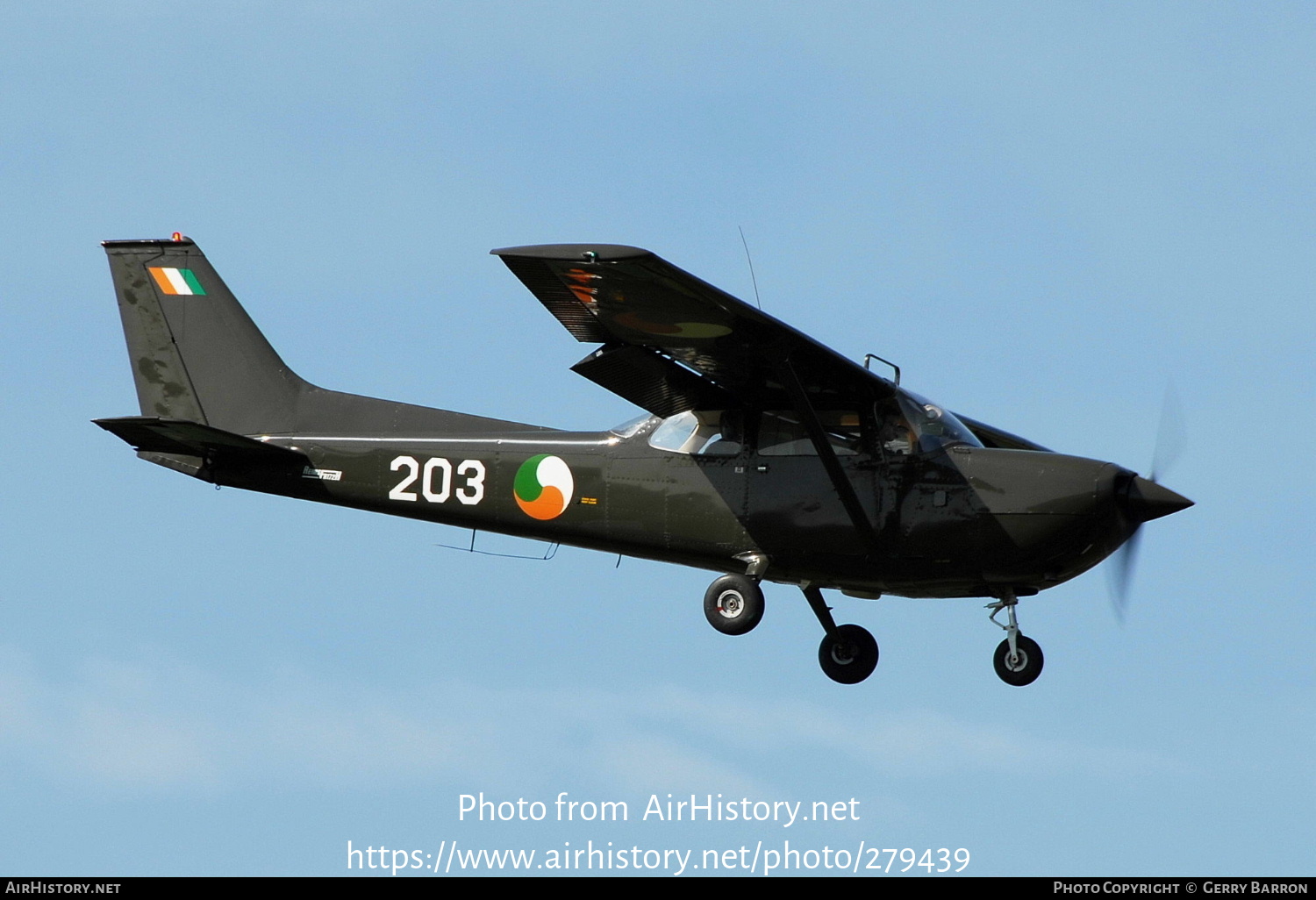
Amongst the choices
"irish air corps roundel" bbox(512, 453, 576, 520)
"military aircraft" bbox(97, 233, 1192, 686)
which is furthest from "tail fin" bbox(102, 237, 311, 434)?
"irish air corps roundel" bbox(512, 453, 576, 520)

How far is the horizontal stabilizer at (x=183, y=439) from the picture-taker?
53.4 feet

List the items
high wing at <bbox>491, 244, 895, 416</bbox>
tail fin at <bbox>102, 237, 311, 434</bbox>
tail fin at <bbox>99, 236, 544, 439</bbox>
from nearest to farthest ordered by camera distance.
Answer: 1. high wing at <bbox>491, 244, 895, 416</bbox>
2. tail fin at <bbox>99, 236, 544, 439</bbox>
3. tail fin at <bbox>102, 237, 311, 434</bbox>

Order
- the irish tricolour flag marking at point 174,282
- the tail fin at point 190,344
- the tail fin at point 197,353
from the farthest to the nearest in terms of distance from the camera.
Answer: the irish tricolour flag marking at point 174,282 < the tail fin at point 190,344 < the tail fin at point 197,353

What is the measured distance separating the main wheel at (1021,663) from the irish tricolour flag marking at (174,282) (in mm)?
8559

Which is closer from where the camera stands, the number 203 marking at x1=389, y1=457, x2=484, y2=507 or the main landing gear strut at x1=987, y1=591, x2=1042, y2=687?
the main landing gear strut at x1=987, y1=591, x2=1042, y2=687

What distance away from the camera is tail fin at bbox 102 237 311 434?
59.0 feet

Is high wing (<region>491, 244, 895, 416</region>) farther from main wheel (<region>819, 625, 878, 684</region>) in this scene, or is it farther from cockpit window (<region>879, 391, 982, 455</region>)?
main wheel (<region>819, 625, 878, 684</region>)

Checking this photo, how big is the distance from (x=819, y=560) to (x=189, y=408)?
6.52m

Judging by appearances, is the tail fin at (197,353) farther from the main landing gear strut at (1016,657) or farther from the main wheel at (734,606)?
the main landing gear strut at (1016,657)

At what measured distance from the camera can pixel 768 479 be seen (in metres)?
15.9

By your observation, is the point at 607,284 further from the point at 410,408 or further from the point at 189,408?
the point at 189,408

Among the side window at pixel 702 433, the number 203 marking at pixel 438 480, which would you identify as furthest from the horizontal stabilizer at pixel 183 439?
the side window at pixel 702 433

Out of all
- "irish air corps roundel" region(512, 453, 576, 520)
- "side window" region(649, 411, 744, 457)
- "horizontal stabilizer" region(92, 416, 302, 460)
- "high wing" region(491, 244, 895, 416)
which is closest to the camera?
"high wing" region(491, 244, 895, 416)

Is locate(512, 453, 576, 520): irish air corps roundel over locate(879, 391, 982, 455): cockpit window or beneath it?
beneath
